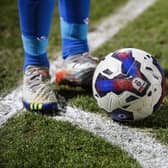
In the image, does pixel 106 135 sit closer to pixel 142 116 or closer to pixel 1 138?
pixel 142 116

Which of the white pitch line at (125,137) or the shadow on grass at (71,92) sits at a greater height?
the white pitch line at (125,137)

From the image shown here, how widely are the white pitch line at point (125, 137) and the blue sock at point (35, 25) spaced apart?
0.39 meters

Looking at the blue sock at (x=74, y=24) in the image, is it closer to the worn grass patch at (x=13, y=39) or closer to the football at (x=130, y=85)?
the worn grass patch at (x=13, y=39)

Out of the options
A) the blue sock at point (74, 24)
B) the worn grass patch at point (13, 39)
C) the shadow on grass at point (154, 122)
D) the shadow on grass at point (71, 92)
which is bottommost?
the worn grass patch at point (13, 39)

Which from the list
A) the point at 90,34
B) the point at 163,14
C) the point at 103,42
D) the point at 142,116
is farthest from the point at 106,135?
the point at 163,14

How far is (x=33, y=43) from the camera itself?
10.5 feet

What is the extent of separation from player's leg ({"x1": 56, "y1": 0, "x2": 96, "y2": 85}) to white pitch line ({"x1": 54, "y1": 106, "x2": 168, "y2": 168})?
28 cm

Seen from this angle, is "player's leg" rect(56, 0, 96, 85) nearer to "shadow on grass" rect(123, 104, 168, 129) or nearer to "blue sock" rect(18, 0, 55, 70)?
"blue sock" rect(18, 0, 55, 70)

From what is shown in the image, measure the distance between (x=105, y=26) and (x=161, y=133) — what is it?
2304 mm

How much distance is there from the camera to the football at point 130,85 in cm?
291

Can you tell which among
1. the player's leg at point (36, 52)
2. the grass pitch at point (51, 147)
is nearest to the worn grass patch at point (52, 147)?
the grass pitch at point (51, 147)

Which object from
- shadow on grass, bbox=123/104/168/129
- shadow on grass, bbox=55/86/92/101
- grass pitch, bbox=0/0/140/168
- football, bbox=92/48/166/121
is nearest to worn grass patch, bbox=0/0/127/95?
shadow on grass, bbox=55/86/92/101

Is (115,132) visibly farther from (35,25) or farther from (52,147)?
(35,25)

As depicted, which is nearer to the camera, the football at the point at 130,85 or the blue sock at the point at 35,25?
the football at the point at 130,85
